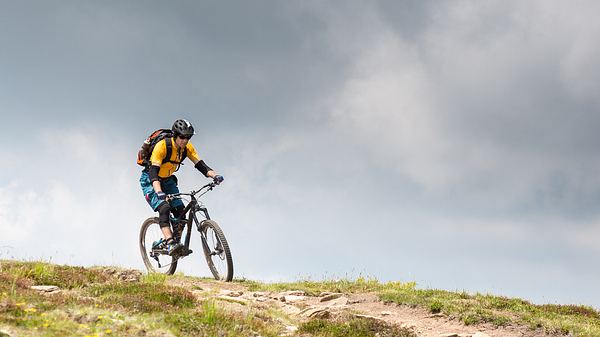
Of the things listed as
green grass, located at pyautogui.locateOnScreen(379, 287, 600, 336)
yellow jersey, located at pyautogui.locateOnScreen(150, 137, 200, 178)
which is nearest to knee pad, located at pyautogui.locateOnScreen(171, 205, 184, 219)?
yellow jersey, located at pyautogui.locateOnScreen(150, 137, 200, 178)

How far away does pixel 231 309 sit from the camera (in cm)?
1116

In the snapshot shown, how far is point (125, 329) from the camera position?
8867 mm

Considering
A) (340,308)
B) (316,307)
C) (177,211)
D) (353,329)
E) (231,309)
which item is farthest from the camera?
(177,211)

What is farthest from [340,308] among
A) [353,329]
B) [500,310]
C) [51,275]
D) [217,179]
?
[51,275]

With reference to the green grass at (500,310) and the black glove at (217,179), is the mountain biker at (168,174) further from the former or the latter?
the green grass at (500,310)

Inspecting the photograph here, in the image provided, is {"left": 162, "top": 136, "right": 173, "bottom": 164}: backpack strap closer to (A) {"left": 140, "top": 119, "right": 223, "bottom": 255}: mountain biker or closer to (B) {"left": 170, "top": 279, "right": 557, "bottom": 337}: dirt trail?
(A) {"left": 140, "top": 119, "right": 223, "bottom": 255}: mountain biker

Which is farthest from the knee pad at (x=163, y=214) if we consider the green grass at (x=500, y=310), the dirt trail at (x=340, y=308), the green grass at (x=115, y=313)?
the green grass at (x=500, y=310)

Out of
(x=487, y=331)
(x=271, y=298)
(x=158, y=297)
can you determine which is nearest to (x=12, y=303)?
(x=158, y=297)

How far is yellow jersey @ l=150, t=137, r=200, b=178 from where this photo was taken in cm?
1612

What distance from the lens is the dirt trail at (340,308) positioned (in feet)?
40.8

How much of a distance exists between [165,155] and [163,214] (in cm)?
167

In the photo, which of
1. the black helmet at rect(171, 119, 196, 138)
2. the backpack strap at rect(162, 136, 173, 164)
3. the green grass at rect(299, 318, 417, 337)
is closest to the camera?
the green grass at rect(299, 318, 417, 337)

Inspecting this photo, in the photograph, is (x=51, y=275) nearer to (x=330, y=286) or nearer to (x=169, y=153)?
(x=169, y=153)

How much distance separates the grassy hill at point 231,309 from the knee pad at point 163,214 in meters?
1.52
